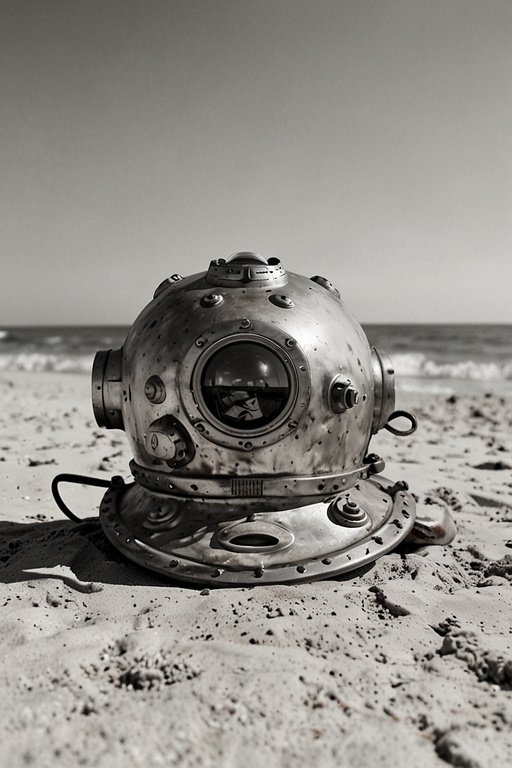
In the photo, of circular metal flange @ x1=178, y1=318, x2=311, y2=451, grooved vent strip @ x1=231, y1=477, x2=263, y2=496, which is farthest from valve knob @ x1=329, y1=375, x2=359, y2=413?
grooved vent strip @ x1=231, y1=477, x2=263, y2=496

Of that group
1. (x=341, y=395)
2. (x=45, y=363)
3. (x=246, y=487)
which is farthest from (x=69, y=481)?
(x=45, y=363)

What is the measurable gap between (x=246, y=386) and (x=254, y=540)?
31.1 inches

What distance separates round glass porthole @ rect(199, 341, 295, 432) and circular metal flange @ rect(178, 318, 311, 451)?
1cm

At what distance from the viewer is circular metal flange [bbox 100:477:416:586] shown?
299 centimetres

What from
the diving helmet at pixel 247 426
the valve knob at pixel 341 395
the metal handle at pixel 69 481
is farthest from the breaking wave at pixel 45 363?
the valve knob at pixel 341 395

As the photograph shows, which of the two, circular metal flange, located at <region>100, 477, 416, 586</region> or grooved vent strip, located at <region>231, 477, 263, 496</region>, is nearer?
circular metal flange, located at <region>100, 477, 416, 586</region>

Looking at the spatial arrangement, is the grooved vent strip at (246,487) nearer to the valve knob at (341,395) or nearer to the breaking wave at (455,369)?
the valve knob at (341,395)

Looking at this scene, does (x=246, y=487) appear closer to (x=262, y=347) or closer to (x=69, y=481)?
(x=262, y=347)

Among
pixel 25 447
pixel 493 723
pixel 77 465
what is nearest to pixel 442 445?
pixel 77 465

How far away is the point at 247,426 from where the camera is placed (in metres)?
3.04

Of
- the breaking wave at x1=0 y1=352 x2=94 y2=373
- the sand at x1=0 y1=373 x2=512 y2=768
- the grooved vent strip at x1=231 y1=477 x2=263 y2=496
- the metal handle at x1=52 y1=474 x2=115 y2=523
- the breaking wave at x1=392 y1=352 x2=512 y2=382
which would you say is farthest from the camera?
the breaking wave at x1=0 y1=352 x2=94 y2=373

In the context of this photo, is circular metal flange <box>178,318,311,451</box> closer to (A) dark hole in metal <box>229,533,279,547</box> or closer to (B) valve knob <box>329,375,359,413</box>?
(B) valve knob <box>329,375,359,413</box>

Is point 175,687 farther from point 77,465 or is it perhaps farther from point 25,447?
point 25,447

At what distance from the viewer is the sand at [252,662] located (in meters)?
1.90
